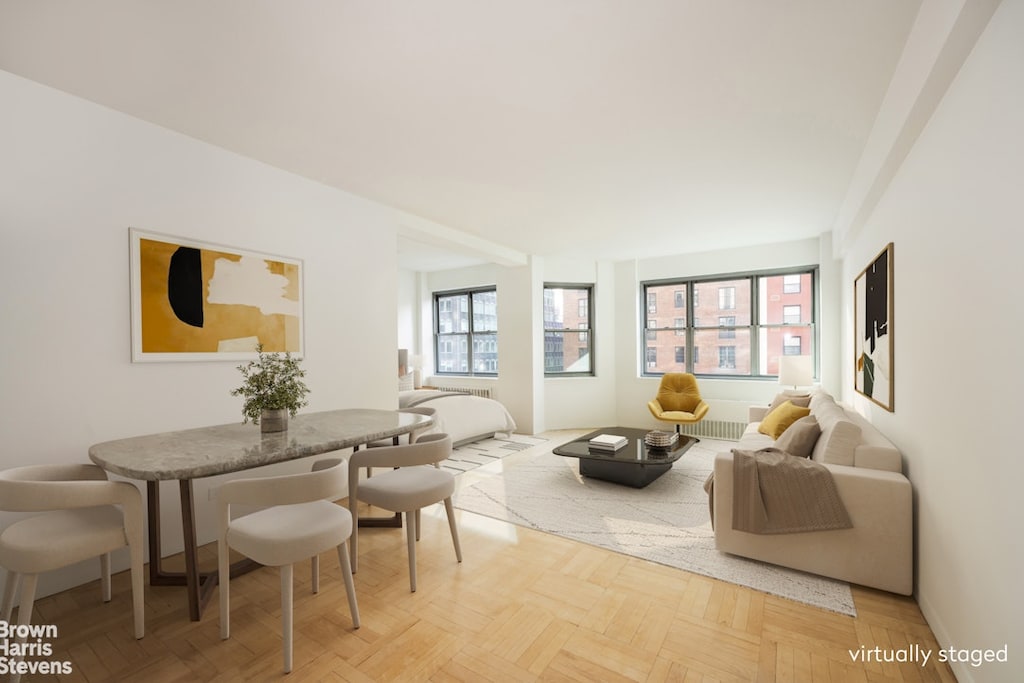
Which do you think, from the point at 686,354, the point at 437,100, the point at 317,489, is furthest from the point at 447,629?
the point at 686,354

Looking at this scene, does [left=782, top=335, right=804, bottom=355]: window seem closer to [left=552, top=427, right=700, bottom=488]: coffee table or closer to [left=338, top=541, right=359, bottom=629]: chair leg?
[left=552, top=427, right=700, bottom=488]: coffee table

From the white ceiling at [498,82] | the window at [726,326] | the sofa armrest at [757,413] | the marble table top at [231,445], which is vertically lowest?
the sofa armrest at [757,413]

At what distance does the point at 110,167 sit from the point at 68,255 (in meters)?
0.56

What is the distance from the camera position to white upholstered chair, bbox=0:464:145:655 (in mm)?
1770

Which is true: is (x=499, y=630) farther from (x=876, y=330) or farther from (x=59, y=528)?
(x=876, y=330)

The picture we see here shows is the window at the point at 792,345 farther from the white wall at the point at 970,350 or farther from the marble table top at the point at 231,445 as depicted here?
the marble table top at the point at 231,445

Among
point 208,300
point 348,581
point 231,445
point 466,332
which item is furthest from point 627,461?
point 466,332

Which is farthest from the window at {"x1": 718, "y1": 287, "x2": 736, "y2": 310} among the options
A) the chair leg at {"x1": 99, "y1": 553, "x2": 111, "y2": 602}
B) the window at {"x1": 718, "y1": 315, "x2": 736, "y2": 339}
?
the chair leg at {"x1": 99, "y1": 553, "x2": 111, "y2": 602}

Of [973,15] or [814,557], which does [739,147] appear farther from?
[814,557]

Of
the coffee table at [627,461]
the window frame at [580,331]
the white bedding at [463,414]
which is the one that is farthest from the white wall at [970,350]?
the window frame at [580,331]

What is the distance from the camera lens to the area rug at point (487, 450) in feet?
16.1

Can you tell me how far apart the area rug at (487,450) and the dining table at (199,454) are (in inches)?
81.4

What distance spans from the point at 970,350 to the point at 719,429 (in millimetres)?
4750

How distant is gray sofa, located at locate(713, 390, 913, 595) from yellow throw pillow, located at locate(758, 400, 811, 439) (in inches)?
44.4
